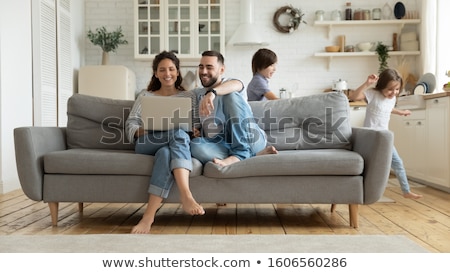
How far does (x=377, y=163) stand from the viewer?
9.46 ft

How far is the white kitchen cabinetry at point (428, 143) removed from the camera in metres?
4.41

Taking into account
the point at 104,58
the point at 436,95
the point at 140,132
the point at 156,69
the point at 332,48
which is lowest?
the point at 140,132

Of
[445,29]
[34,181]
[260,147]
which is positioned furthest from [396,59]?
[34,181]

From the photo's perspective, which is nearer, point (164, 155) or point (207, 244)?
point (207, 244)

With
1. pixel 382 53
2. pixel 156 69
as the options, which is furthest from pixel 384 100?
pixel 382 53

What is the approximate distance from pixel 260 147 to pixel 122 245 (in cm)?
113

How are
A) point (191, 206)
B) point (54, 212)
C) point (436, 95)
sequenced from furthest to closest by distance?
point (436, 95)
point (54, 212)
point (191, 206)

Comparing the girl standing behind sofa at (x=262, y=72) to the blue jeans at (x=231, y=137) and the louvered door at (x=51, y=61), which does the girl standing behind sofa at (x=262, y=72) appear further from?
the louvered door at (x=51, y=61)

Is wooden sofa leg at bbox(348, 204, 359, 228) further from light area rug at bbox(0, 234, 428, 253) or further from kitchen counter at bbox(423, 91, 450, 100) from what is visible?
kitchen counter at bbox(423, 91, 450, 100)

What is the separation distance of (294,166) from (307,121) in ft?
2.02

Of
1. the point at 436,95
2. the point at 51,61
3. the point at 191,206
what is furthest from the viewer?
the point at 51,61

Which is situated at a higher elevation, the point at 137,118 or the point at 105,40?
the point at 105,40

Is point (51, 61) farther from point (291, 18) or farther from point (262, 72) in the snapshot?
point (291, 18)

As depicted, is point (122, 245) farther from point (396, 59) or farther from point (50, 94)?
point (396, 59)
